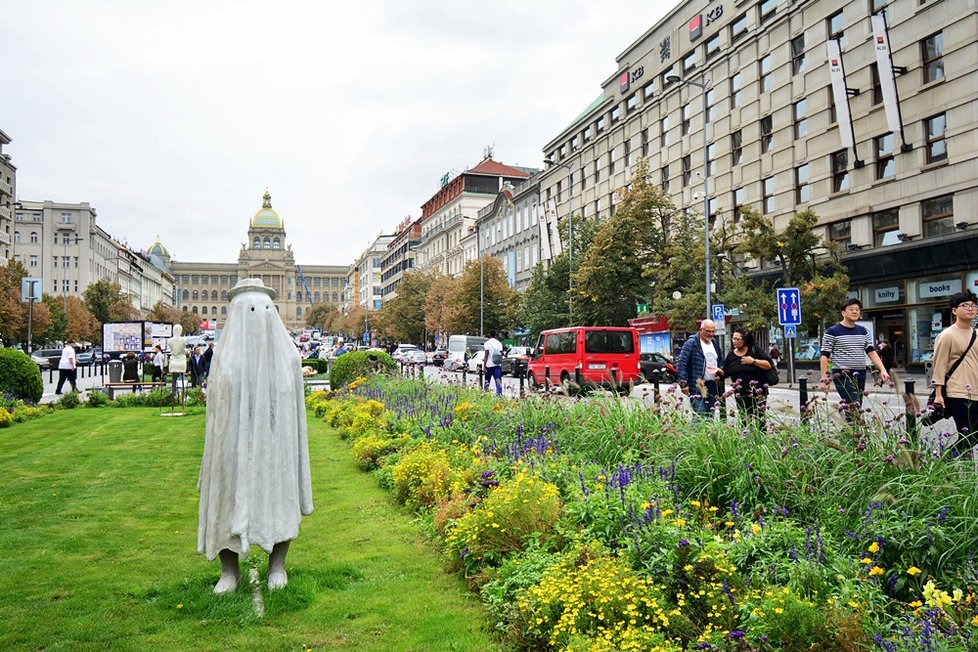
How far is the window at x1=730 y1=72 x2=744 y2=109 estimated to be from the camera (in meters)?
40.6

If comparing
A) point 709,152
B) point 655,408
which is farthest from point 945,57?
point 655,408

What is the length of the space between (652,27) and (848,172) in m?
22.2

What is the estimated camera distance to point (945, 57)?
27859 mm

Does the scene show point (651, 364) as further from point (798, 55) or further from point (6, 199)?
point (6, 199)

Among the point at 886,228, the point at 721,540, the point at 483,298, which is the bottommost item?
the point at 721,540

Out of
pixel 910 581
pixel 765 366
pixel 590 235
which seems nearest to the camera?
pixel 910 581

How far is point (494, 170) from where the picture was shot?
10181 cm

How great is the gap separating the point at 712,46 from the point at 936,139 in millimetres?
18406

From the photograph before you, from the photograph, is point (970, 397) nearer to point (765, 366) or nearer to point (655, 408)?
point (765, 366)

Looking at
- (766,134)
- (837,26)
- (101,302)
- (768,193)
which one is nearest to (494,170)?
(101,302)

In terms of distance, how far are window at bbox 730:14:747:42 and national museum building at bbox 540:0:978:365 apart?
0.34ft

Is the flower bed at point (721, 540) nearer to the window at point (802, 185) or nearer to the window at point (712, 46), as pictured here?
the window at point (802, 185)

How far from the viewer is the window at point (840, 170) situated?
3300 cm

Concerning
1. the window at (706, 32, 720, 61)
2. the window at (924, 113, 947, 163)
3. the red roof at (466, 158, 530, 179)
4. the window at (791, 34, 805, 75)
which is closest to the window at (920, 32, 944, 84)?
the window at (924, 113, 947, 163)
